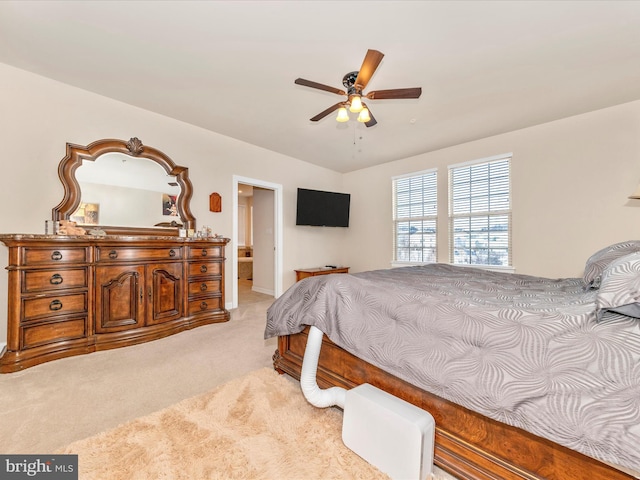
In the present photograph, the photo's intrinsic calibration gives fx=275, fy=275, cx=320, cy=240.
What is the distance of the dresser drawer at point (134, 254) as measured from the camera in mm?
2594

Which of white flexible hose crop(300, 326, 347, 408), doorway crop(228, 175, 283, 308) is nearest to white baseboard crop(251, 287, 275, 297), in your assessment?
doorway crop(228, 175, 283, 308)

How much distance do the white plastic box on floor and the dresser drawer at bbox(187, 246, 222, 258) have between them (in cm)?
262

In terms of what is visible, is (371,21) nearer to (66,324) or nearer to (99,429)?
(99,429)

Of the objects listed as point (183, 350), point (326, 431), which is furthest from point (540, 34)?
point (183, 350)

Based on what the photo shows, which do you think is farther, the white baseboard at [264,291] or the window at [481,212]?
the white baseboard at [264,291]

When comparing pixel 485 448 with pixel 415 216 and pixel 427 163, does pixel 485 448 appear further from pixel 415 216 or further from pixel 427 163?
pixel 427 163

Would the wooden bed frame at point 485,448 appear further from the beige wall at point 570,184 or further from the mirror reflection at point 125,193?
the beige wall at point 570,184

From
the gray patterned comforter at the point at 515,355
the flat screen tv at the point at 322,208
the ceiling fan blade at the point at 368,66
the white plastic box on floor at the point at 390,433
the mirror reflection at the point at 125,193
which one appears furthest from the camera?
the flat screen tv at the point at 322,208

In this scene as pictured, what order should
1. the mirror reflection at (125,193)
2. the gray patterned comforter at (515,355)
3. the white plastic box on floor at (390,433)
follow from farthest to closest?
1. the mirror reflection at (125,193)
2. the white plastic box on floor at (390,433)
3. the gray patterned comforter at (515,355)

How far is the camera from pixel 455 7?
5.92 ft

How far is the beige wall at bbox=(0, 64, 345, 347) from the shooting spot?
2512 millimetres

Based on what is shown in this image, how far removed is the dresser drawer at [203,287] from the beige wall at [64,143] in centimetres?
60

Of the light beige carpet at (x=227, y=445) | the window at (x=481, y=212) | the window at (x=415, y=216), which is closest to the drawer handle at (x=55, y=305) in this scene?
the light beige carpet at (x=227, y=445)

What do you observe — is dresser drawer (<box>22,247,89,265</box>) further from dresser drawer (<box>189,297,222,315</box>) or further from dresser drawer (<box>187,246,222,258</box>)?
dresser drawer (<box>189,297,222,315</box>)
